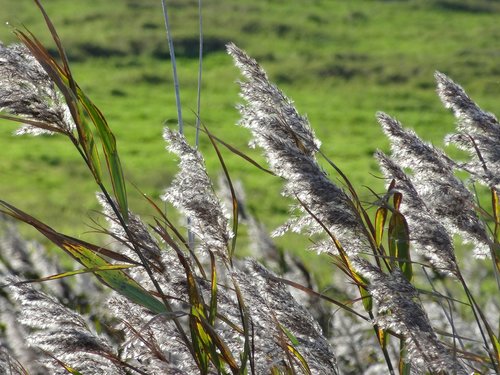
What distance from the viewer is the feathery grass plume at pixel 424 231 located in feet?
6.17

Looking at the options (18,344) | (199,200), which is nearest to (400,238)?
(199,200)

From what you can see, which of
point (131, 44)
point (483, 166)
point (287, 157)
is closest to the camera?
point (287, 157)

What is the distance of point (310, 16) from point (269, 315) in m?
56.2

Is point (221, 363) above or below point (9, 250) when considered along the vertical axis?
below

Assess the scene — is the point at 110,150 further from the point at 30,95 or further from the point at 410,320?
the point at 410,320

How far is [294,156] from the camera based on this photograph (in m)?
1.77

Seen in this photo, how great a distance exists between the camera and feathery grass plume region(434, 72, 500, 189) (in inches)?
80.0

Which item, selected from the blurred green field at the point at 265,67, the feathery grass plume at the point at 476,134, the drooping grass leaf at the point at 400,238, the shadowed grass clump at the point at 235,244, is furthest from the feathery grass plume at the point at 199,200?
the blurred green field at the point at 265,67

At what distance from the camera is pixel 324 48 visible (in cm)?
5288

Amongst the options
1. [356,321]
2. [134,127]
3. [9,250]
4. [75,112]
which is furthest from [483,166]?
[134,127]

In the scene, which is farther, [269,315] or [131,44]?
[131,44]

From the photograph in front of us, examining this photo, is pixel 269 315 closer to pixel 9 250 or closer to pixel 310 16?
pixel 9 250

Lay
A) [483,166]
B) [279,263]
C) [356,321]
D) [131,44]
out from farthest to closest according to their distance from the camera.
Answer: [131,44]
[356,321]
[279,263]
[483,166]

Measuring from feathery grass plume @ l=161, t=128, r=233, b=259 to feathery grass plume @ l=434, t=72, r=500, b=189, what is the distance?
585 mm
